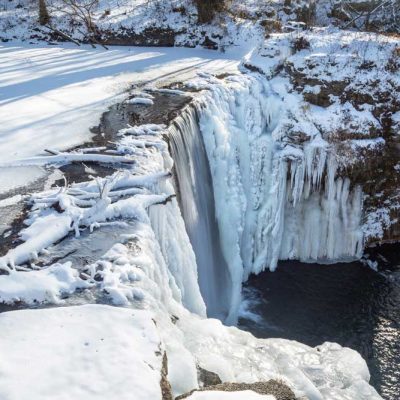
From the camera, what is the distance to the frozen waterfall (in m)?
8.62

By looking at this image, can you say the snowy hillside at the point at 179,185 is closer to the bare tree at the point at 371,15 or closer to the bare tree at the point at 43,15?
the bare tree at the point at 371,15

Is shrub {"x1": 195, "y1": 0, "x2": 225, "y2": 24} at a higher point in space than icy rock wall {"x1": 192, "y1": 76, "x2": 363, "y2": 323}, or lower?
higher

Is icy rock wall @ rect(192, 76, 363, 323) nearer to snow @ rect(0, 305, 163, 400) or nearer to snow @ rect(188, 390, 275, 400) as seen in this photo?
snow @ rect(0, 305, 163, 400)

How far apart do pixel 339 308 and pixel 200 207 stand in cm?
329

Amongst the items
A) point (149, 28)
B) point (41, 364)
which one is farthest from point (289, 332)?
point (149, 28)

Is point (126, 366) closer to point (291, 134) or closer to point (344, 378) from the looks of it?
point (344, 378)

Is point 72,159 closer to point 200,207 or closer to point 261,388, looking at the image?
point 200,207

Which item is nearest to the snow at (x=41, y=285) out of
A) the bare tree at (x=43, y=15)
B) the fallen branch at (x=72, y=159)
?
the fallen branch at (x=72, y=159)

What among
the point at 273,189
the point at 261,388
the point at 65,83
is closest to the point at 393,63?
the point at 273,189

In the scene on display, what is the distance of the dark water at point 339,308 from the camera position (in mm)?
7770

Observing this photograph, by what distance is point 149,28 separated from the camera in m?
15.7

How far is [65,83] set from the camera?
9.99m

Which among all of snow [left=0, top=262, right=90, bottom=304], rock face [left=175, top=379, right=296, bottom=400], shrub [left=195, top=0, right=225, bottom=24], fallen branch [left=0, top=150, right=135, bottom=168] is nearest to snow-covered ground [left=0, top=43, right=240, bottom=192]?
fallen branch [left=0, top=150, right=135, bottom=168]

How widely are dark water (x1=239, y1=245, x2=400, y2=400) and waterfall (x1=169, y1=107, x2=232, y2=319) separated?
727 mm
